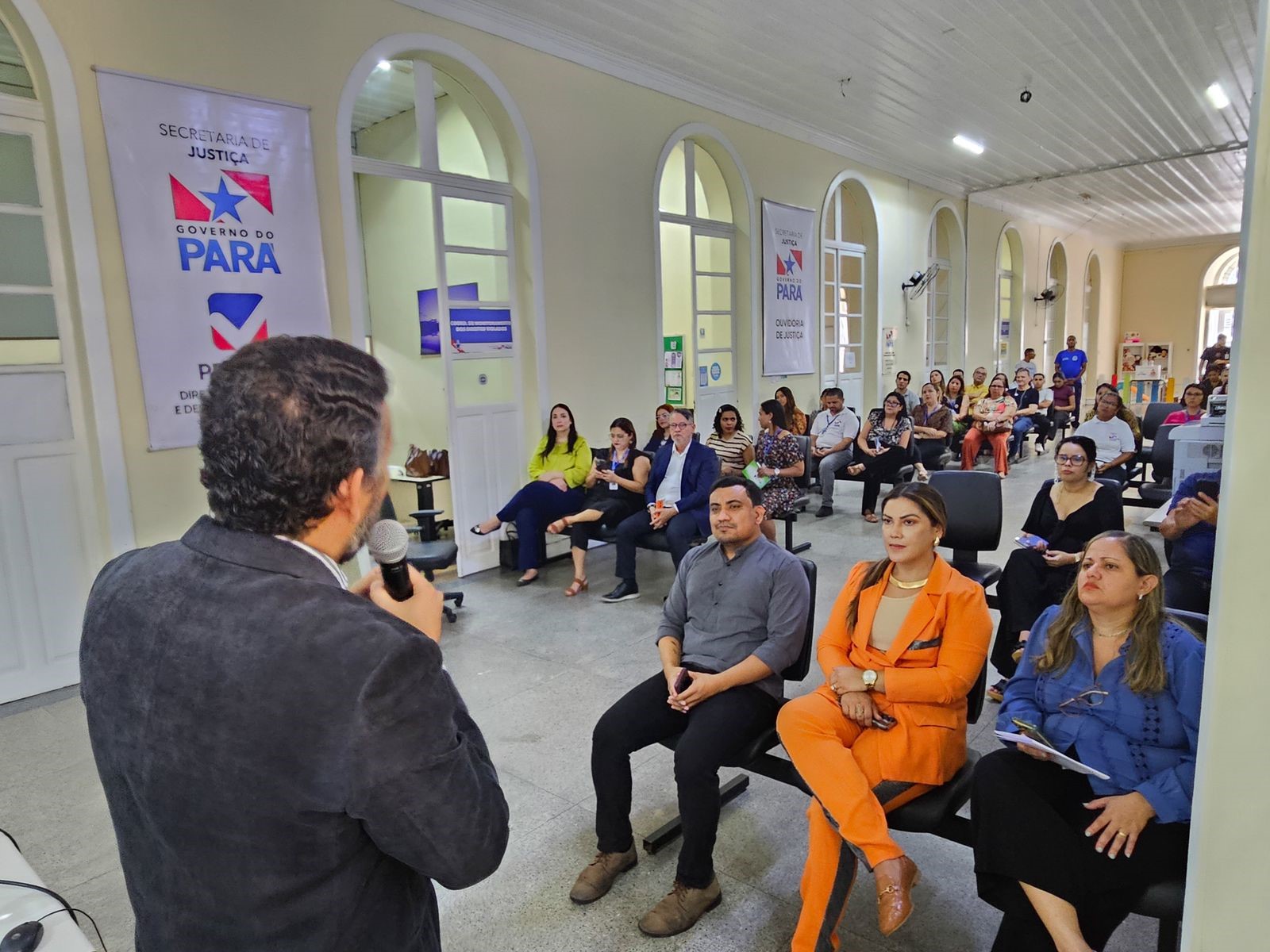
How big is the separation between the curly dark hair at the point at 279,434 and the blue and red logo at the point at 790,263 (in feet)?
25.0

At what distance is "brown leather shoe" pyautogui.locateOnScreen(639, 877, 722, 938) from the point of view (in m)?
2.01

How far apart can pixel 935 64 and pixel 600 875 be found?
6788 millimetres

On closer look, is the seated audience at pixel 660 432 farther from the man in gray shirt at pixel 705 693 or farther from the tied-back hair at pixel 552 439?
the man in gray shirt at pixel 705 693

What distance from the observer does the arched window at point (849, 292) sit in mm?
9172

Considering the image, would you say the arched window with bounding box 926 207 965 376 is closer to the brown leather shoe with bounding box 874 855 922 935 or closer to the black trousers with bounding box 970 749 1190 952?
the black trousers with bounding box 970 749 1190 952

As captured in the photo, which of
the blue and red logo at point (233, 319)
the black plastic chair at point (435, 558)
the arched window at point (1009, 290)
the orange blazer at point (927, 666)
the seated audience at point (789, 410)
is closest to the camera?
the orange blazer at point (927, 666)

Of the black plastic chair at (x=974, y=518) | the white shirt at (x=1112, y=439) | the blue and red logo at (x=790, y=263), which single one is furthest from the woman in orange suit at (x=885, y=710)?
the blue and red logo at (x=790, y=263)

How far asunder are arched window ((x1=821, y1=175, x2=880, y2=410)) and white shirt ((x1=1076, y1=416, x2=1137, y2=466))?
3.60m

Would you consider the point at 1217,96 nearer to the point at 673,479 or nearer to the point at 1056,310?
the point at 673,479

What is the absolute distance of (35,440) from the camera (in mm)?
3631

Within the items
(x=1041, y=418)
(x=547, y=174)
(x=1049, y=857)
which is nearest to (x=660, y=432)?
(x=547, y=174)

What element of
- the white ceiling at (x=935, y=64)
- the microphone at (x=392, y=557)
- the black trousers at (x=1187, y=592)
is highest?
the white ceiling at (x=935, y=64)

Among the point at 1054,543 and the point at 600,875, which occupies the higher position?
the point at 1054,543

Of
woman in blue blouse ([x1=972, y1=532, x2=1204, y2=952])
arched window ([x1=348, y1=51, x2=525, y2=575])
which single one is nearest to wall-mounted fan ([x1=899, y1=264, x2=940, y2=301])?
arched window ([x1=348, y1=51, x2=525, y2=575])
